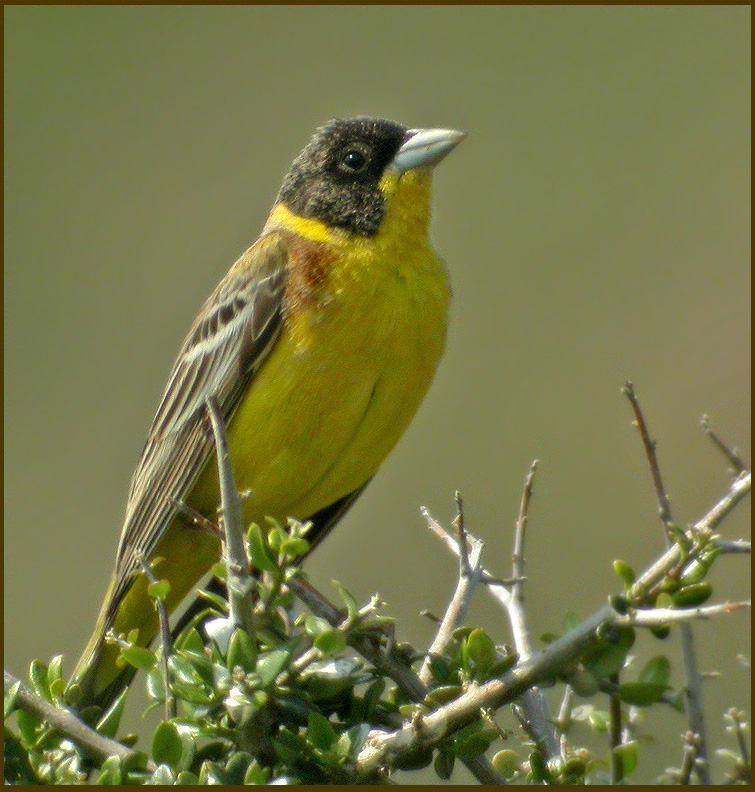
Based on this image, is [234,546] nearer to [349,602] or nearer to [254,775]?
[349,602]

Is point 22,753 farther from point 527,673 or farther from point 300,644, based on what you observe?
point 527,673

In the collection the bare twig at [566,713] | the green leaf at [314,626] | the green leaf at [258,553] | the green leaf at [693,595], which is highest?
the green leaf at [693,595]

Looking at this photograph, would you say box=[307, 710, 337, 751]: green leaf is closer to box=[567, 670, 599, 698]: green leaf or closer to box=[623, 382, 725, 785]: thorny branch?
box=[567, 670, 599, 698]: green leaf

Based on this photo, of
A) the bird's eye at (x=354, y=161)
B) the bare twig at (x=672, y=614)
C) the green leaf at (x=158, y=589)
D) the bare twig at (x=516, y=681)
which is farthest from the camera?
the bird's eye at (x=354, y=161)

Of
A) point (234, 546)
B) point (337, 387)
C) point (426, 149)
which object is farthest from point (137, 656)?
point (426, 149)

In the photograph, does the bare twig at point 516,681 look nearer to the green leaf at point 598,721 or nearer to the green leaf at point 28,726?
the green leaf at point 598,721

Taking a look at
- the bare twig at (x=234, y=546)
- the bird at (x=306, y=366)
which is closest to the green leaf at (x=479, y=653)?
the bare twig at (x=234, y=546)

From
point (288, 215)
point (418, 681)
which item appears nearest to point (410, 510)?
point (288, 215)
